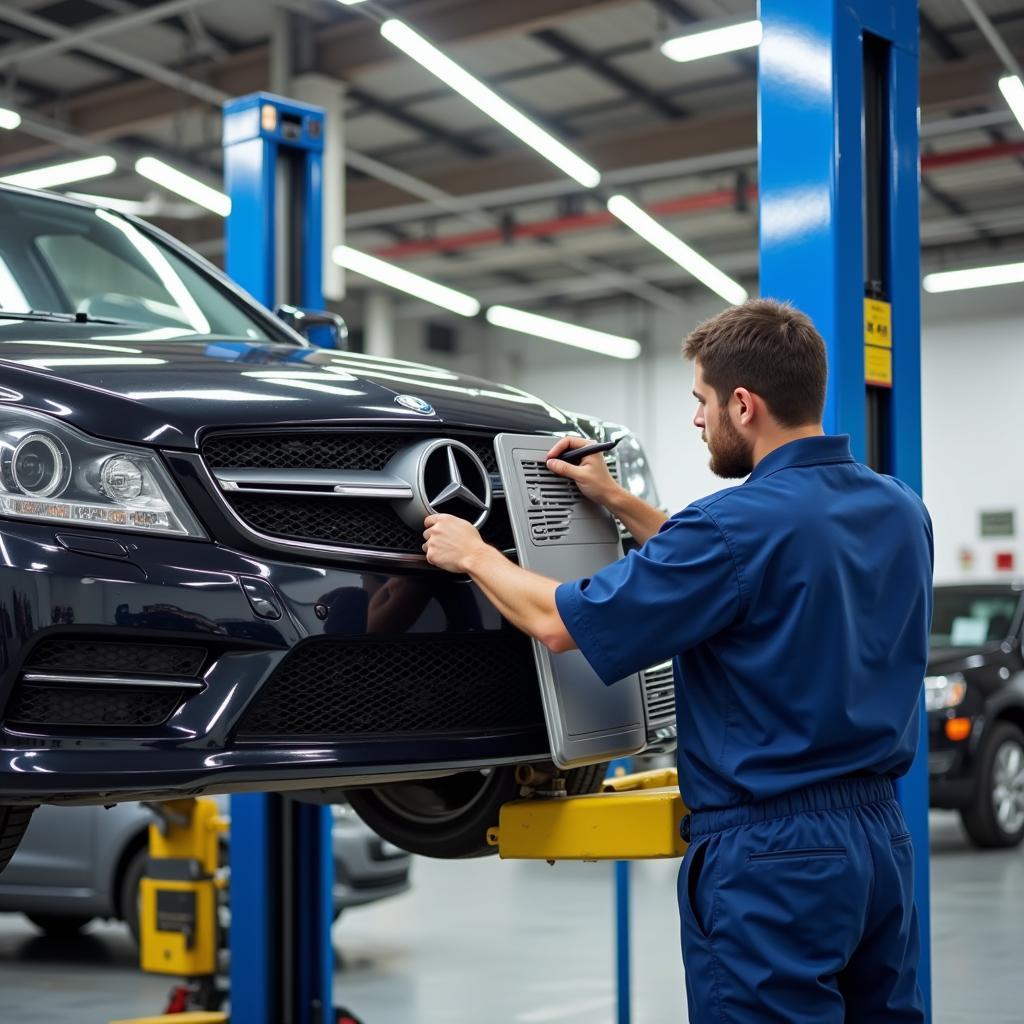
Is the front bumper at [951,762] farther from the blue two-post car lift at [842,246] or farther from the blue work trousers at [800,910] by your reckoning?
the blue work trousers at [800,910]

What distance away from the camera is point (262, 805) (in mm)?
3840

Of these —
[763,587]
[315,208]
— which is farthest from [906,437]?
[315,208]

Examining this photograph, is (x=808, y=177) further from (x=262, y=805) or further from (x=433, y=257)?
(x=433, y=257)

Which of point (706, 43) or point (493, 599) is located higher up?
point (706, 43)

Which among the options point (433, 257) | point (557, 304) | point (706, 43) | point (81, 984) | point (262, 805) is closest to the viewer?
point (262, 805)

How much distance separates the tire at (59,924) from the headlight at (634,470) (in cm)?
430

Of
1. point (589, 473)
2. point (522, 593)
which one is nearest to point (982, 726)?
point (589, 473)

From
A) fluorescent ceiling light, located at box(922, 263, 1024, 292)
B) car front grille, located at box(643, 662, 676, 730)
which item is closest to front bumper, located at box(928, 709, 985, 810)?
car front grille, located at box(643, 662, 676, 730)

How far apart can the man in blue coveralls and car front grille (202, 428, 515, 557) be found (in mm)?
86

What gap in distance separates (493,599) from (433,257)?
50.6 feet

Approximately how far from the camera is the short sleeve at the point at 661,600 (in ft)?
6.84

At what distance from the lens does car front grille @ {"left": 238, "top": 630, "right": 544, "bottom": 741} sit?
7.02 feet

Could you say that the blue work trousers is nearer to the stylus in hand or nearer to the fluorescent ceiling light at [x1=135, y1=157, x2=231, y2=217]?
the stylus in hand

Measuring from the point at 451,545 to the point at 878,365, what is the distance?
1.20 m
